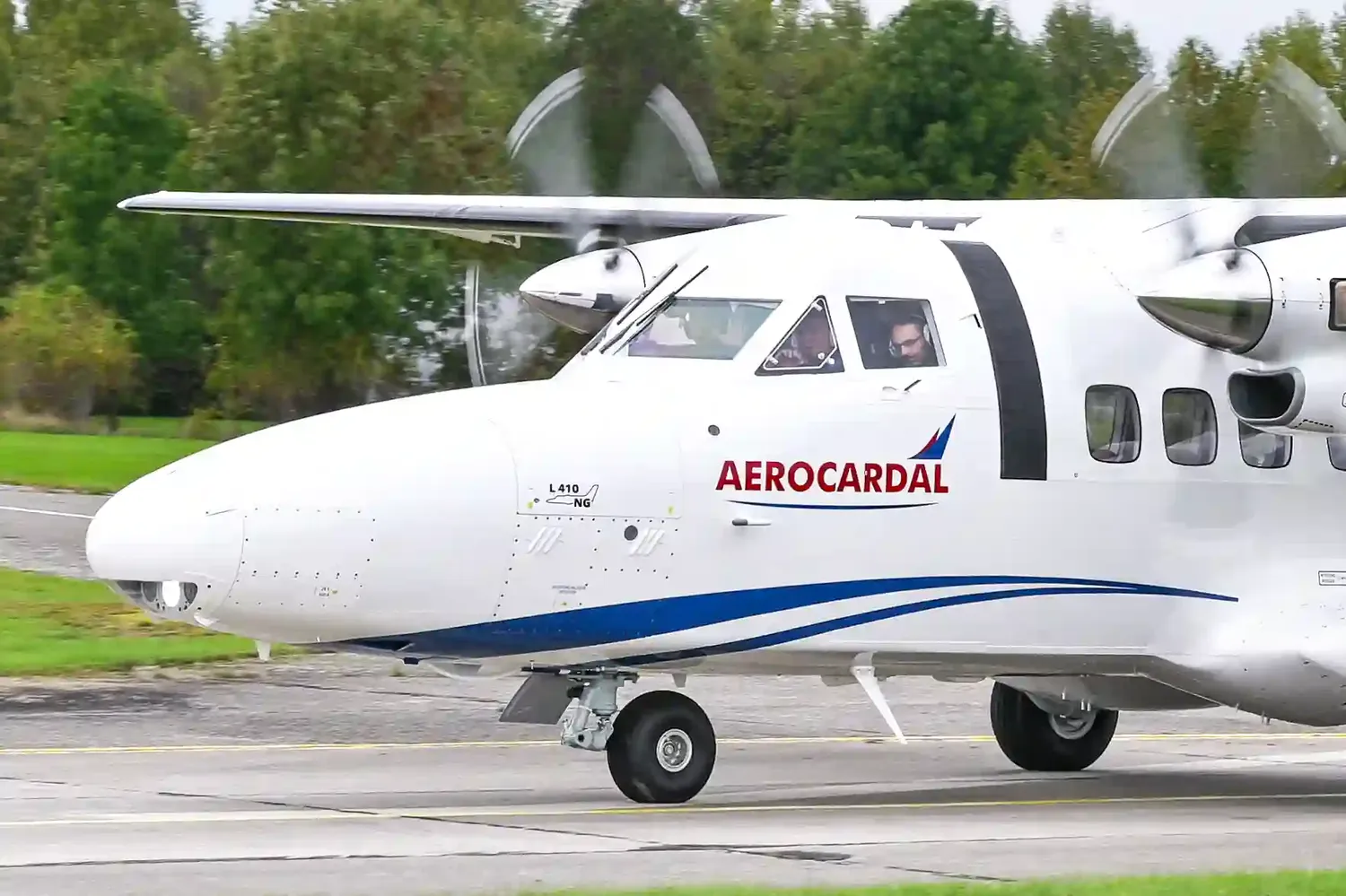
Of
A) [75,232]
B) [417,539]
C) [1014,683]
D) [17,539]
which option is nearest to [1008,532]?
[1014,683]

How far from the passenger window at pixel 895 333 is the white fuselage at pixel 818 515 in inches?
2.2

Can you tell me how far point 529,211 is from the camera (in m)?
15.6

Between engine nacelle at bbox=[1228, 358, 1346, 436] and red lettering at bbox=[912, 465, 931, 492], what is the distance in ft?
6.38

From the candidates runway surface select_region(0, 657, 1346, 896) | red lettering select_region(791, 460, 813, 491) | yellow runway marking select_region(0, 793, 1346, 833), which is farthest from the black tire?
red lettering select_region(791, 460, 813, 491)

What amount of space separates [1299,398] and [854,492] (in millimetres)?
2542

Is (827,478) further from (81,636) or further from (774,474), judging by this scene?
(81,636)

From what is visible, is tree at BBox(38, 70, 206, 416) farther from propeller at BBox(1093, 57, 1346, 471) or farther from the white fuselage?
the white fuselage

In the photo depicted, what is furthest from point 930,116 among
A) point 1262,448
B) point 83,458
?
point 1262,448

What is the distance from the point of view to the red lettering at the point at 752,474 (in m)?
12.0

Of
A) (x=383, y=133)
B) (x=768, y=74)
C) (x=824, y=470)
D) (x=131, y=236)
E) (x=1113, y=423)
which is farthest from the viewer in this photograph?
(x=768, y=74)

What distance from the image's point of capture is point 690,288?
1245 centimetres

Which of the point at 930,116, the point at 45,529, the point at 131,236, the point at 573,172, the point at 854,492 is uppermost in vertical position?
the point at 930,116

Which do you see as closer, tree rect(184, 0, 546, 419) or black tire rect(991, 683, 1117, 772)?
black tire rect(991, 683, 1117, 772)

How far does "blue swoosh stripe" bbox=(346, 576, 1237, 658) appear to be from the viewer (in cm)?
1144
